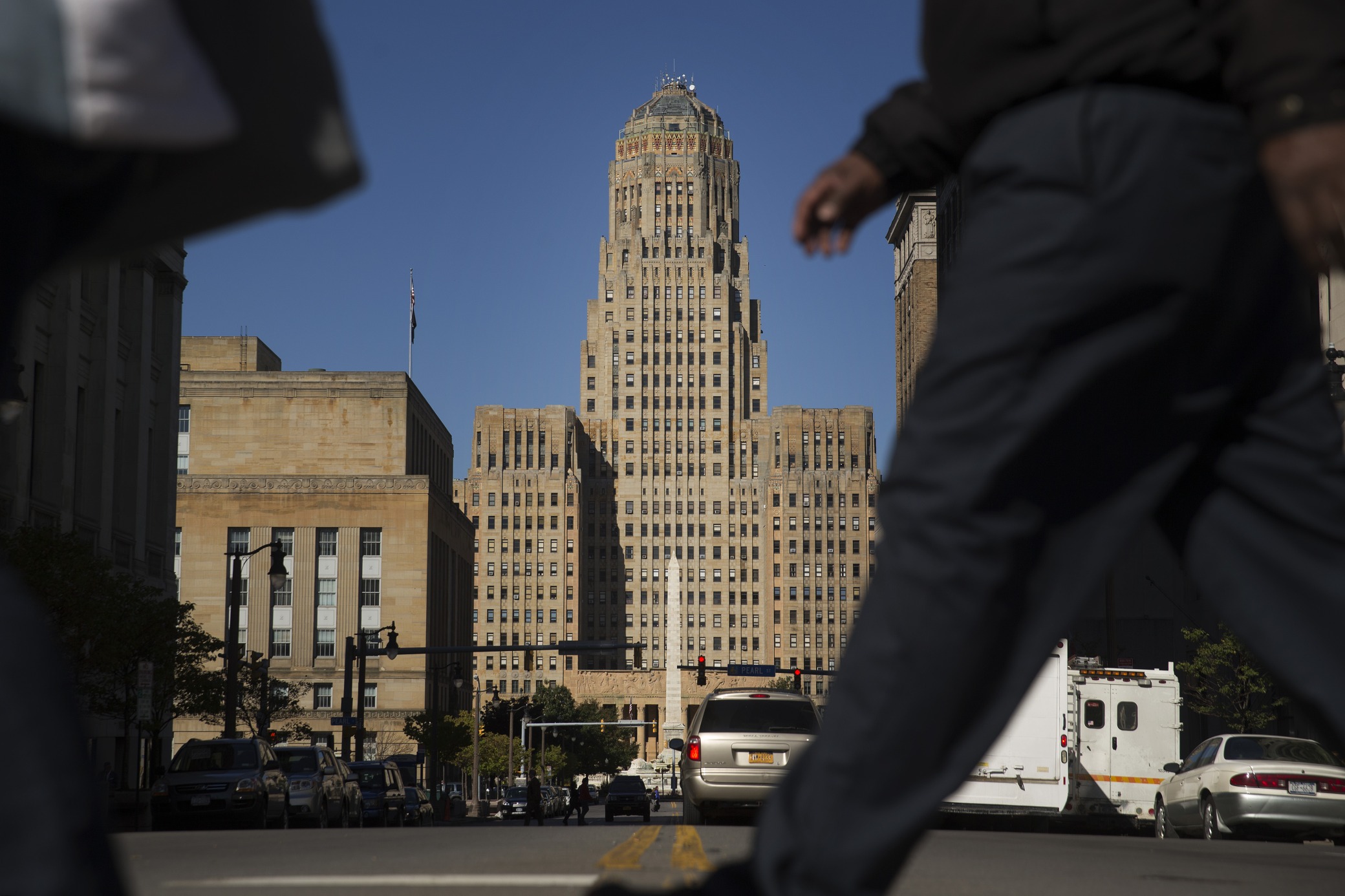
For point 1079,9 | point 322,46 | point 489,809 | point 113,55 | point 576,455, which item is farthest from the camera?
point 576,455

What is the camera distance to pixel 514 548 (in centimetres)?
17150

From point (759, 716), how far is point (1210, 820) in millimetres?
5581

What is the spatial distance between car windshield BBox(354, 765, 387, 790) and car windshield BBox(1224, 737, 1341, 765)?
23742 mm

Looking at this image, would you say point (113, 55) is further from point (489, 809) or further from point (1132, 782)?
point (489, 809)

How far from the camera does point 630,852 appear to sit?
6867 mm

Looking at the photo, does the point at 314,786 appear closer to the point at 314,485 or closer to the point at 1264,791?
the point at 1264,791

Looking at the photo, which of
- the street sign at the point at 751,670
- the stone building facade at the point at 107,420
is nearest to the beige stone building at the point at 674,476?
the street sign at the point at 751,670

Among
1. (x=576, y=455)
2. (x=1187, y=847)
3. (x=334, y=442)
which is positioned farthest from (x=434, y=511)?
(x=1187, y=847)

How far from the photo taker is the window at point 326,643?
9606 cm

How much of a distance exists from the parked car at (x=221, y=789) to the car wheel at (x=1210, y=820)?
13.5 m

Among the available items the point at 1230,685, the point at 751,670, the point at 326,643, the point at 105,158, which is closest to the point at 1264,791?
the point at 105,158

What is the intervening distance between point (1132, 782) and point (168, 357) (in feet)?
128

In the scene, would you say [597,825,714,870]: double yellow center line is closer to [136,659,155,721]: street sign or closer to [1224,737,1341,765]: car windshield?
[1224,737,1341,765]: car windshield

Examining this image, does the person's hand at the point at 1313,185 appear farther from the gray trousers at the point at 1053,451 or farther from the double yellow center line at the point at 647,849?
the double yellow center line at the point at 647,849
